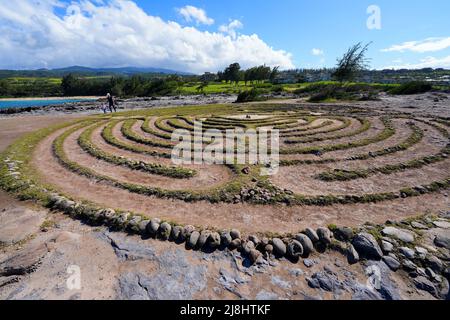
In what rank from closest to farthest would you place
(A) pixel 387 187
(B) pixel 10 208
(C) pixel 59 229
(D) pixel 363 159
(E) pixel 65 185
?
(C) pixel 59 229 → (B) pixel 10 208 → (A) pixel 387 187 → (E) pixel 65 185 → (D) pixel 363 159

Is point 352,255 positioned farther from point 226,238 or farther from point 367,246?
point 226,238

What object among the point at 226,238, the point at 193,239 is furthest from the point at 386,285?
the point at 193,239

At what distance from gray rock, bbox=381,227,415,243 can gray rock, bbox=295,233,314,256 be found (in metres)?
2.21

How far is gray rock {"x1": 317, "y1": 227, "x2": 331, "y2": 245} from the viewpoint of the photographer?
6790 mm

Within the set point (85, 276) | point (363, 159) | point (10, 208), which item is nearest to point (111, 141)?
point (10, 208)

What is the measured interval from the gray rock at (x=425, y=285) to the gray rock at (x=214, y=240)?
4669mm

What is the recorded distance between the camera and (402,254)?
6.25 meters

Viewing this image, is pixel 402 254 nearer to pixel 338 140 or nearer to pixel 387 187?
pixel 387 187

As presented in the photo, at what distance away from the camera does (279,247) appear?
21.7 feet

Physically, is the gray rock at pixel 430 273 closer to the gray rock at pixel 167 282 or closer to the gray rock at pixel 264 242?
the gray rock at pixel 264 242

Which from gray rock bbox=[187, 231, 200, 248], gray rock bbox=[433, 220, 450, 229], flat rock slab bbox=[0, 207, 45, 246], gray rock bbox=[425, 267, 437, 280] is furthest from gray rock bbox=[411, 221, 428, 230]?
flat rock slab bbox=[0, 207, 45, 246]

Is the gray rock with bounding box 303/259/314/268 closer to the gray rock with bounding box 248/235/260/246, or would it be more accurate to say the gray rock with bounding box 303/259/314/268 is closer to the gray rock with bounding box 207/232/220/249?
the gray rock with bounding box 248/235/260/246

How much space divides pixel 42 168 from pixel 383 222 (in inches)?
621
